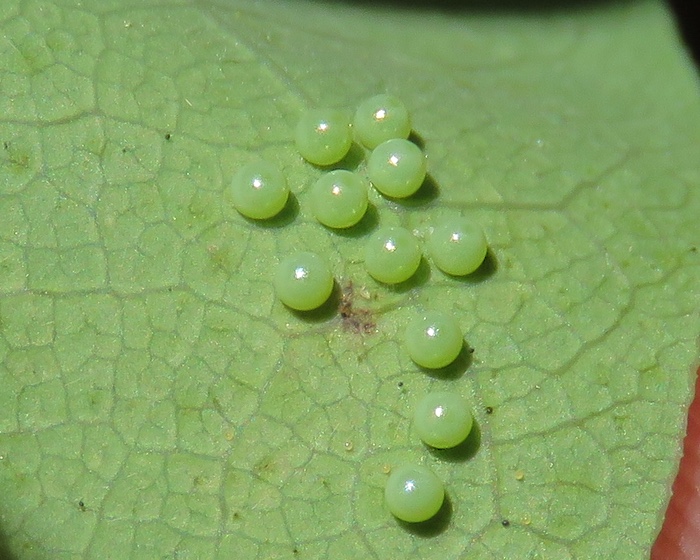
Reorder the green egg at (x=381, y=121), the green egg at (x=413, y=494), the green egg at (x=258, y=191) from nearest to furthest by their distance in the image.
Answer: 1. the green egg at (x=413, y=494)
2. the green egg at (x=258, y=191)
3. the green egg at (x=381, y=121)

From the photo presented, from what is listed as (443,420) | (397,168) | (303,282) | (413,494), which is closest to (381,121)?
(397,168)

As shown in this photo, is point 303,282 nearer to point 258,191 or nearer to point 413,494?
point 258,191

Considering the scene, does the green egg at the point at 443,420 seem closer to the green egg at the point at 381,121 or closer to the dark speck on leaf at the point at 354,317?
the dark speck on leaf at the point at 354,317

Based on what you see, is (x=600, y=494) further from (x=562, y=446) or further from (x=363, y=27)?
(x=363, y=27)

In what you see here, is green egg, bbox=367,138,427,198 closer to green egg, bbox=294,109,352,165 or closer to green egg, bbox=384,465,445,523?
green egg, bbox=294,109,352,165

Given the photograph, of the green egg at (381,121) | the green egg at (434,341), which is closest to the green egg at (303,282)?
the green egg at (434,341)

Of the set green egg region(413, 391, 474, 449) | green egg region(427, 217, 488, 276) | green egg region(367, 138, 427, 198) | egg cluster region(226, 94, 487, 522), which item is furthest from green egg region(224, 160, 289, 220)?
green egg region(413, 391, 474, 449)

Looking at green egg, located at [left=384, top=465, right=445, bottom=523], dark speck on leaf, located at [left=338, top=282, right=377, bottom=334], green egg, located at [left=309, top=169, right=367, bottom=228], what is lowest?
green egg, located at [left=384, top=465, right=445, bottom=523]
